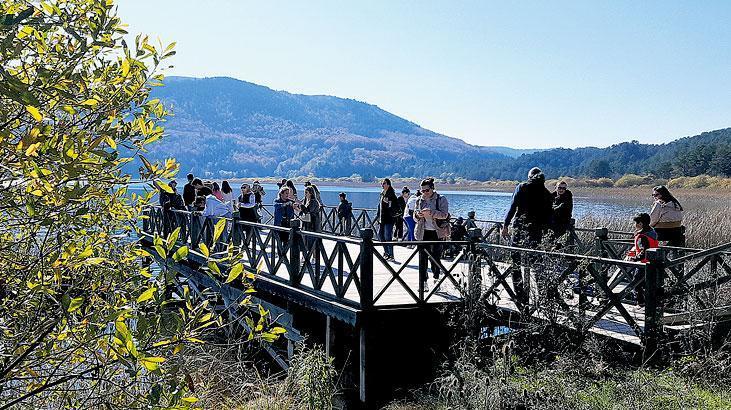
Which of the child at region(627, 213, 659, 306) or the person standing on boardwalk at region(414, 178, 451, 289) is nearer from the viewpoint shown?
the child at region(627, 213, 659, 306)

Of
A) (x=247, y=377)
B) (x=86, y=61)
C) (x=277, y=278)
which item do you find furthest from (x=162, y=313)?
(x=277, y=278)

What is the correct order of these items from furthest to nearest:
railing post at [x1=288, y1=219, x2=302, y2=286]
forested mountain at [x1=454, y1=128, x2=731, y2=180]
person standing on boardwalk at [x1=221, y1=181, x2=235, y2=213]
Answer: forested mountain at [x1=454, y1=128, x2=731, y2=180] → person standing on boardwalk at [x1=221, y1=181, x2=235, y2=213] → railing post at [x1=288, y1=219, x2=302, y2=286]

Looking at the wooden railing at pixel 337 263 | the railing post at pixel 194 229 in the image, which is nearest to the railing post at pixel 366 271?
the wooden railing at pixel 337 263

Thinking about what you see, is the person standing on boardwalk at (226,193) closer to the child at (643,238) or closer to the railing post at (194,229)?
the railing post at (194,229)

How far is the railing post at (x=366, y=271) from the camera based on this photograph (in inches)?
326

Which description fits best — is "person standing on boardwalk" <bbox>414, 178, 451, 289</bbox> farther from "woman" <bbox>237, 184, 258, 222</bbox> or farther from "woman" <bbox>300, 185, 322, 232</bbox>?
"woman" <bbox>237, 184, 258, 222</bbox>

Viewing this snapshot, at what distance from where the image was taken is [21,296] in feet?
8.82

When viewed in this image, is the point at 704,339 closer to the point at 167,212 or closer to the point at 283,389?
the point at 283,389

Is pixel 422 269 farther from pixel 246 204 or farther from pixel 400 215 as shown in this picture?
pixel 246 204

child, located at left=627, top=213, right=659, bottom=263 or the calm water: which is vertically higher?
child, located at left=627, top=213, right=659, bottom=263

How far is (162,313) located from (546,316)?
5675 mm

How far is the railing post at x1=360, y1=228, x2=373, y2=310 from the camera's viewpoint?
827 centimetres

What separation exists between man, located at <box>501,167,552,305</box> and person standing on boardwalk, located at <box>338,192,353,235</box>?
879 centimetres

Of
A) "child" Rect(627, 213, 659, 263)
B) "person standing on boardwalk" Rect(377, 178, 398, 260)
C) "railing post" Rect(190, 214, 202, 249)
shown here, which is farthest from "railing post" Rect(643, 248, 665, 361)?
"railing post" Rect(190, 214, 202, 249)
